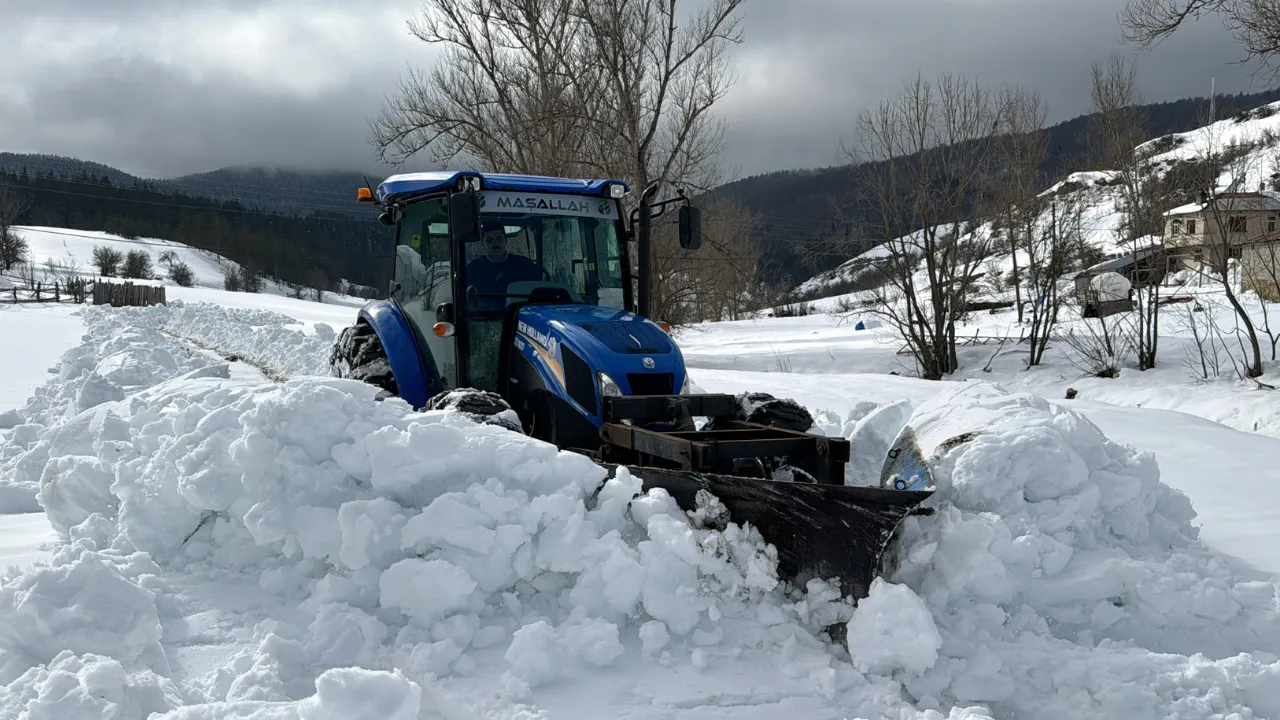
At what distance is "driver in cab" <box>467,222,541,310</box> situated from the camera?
6043 millimetres

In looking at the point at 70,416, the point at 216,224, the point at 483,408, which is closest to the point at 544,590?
the point at 483,408

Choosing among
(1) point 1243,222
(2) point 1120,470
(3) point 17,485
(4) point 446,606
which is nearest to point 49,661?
(4) point 446,606

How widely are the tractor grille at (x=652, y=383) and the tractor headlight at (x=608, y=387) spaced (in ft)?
0.30

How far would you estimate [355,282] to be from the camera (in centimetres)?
10650

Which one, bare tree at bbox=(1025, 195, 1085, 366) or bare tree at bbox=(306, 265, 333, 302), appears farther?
bare tree at bbox=(306, 265, 333, 302)

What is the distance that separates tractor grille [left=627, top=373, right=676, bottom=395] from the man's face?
1.49 metres

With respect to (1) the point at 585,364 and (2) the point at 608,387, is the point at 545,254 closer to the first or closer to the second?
(1) the point at 585,364

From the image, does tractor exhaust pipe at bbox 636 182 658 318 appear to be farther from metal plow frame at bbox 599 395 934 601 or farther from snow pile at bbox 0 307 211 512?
snow pile at bbox 0 307 211 512

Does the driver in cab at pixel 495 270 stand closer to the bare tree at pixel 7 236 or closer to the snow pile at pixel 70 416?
the snow pile at pixel 70 416

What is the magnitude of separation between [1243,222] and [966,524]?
13.7 metres

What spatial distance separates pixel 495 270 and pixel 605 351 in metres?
1.32

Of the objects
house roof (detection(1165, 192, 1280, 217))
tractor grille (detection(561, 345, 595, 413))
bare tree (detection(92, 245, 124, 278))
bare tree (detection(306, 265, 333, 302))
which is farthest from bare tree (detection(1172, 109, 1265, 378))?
bare tree (detection(306, 265, 333, 302))

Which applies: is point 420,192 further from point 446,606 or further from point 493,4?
point 493,4

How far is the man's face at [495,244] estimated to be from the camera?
19.8 feet
